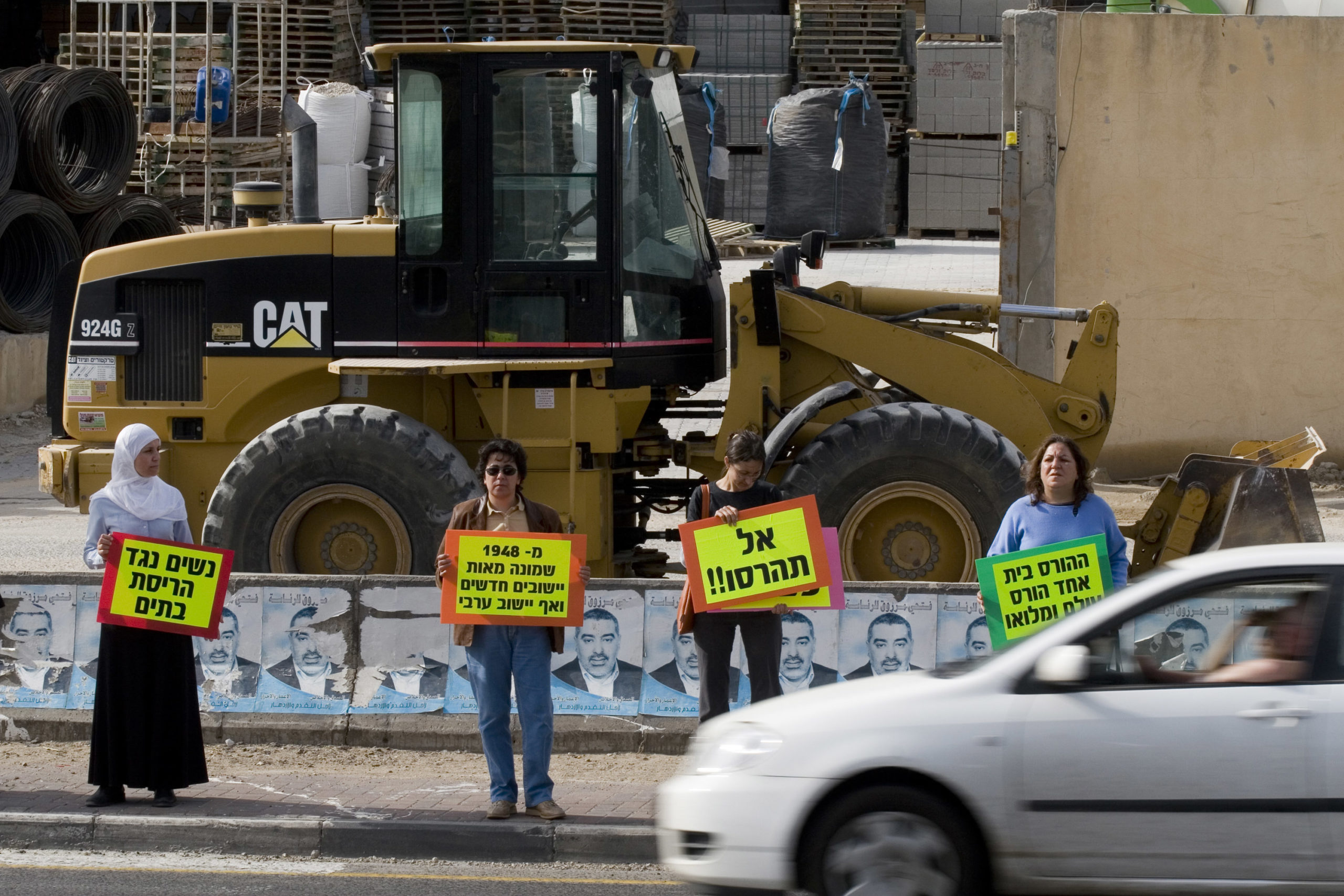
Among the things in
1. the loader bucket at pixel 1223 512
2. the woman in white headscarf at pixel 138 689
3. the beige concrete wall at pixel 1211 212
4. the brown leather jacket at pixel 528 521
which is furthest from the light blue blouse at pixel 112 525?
the beige concrete wall at pixel 1211 212

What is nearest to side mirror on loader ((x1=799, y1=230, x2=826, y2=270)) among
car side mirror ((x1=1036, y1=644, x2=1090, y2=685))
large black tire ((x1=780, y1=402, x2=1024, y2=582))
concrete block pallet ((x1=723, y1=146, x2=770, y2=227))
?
large black tire ((x1=780, y1=402, x2=1024, y2=582))

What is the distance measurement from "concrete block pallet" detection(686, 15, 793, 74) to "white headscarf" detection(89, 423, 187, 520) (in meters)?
21.8

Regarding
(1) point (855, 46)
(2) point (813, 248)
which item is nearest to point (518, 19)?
(1) point (855, 46)

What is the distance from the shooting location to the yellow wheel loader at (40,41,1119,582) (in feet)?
29.5

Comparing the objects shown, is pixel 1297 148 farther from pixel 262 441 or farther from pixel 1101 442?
pixel 262 441

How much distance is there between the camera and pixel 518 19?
26.6 meters

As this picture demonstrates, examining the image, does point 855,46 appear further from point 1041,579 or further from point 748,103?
point 1041,579

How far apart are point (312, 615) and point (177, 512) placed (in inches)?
47.3

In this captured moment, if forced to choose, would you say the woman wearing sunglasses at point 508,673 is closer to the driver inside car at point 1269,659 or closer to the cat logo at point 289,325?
the driver inside car at point 1269,659

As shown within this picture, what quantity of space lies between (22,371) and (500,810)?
13649 millimetres

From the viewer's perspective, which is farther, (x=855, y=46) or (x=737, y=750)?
(x=855, y=46)

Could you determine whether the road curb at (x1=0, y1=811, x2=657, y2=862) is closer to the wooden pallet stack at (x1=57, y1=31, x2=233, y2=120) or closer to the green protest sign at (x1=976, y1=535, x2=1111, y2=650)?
the green protest sign at (x1=976, y1=535, x2=1111, y2=650)

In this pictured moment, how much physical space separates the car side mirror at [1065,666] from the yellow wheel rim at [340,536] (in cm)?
459

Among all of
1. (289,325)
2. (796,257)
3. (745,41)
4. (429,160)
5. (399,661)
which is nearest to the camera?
(399,661)
